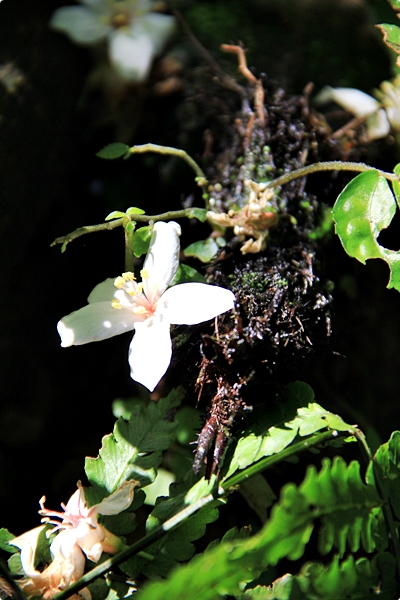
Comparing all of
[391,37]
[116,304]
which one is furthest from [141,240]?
[391,37]

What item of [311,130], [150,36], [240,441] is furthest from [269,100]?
[240,441]

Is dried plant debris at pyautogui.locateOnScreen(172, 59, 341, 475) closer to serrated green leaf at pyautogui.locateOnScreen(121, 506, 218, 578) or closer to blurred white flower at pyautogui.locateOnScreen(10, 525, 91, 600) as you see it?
serrated green leaf at pyautogui.locateOnScreen(121, 506, 218, 578)

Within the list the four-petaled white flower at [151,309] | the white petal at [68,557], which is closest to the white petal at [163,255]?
the four-petaled white flower at [151,309]

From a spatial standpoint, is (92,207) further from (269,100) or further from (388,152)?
(388,152)

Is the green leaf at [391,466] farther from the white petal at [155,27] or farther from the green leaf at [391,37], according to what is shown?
the white petal at [155,27]

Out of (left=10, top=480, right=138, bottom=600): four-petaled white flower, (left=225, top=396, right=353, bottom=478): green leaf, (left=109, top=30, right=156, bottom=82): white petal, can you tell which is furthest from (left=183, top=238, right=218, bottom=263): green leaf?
(left=109, top=30, right=156, bottom=82): white petal
